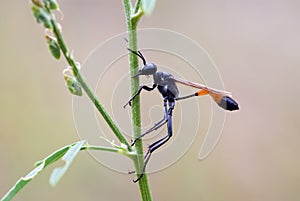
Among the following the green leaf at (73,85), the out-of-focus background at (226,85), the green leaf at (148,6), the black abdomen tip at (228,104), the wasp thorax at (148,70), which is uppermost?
the out-of-focus background at (226,85)

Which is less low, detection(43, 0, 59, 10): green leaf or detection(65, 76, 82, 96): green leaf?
detection(43, 0, 59, 10): green leaf

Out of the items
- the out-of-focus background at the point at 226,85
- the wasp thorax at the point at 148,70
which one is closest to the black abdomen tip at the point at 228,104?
the wasp thorax at the point at 148,70

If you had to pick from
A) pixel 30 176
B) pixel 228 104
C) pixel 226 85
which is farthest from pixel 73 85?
pixel 226 85

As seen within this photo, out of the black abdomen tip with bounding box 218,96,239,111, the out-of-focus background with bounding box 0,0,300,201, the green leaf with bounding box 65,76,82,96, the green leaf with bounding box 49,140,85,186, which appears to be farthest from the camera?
the out-of-focus background with bounding box 0,0,300,201

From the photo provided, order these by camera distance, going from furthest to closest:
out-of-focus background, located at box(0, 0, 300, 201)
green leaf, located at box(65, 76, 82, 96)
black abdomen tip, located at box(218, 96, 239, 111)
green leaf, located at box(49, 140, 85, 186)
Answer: out-of-focus background, located at box(0, 0, 300, 201)
black abdomen tip, located at box(218, 96, 239, 111)
green leaf, located at box(65, 76, 82, 96)
green leaf, located at box(49, 140, 85, 186)

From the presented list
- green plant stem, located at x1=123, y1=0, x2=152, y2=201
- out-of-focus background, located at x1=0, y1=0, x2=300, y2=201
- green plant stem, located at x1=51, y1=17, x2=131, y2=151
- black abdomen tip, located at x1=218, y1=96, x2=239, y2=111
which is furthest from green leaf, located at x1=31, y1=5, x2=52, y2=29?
out-of-focus background, located at x1=0, y1=0, x2=300, y2=201

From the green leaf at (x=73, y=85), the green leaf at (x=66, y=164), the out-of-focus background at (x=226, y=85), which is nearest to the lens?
the green leaf at (x=66, y=164)

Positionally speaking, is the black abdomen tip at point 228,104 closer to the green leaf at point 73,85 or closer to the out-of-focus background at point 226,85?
the green leaf at point 73,85

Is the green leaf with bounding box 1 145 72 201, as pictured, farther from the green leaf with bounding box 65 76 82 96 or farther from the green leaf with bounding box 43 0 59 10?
the green leaf with bounding box 43 0 59 10
